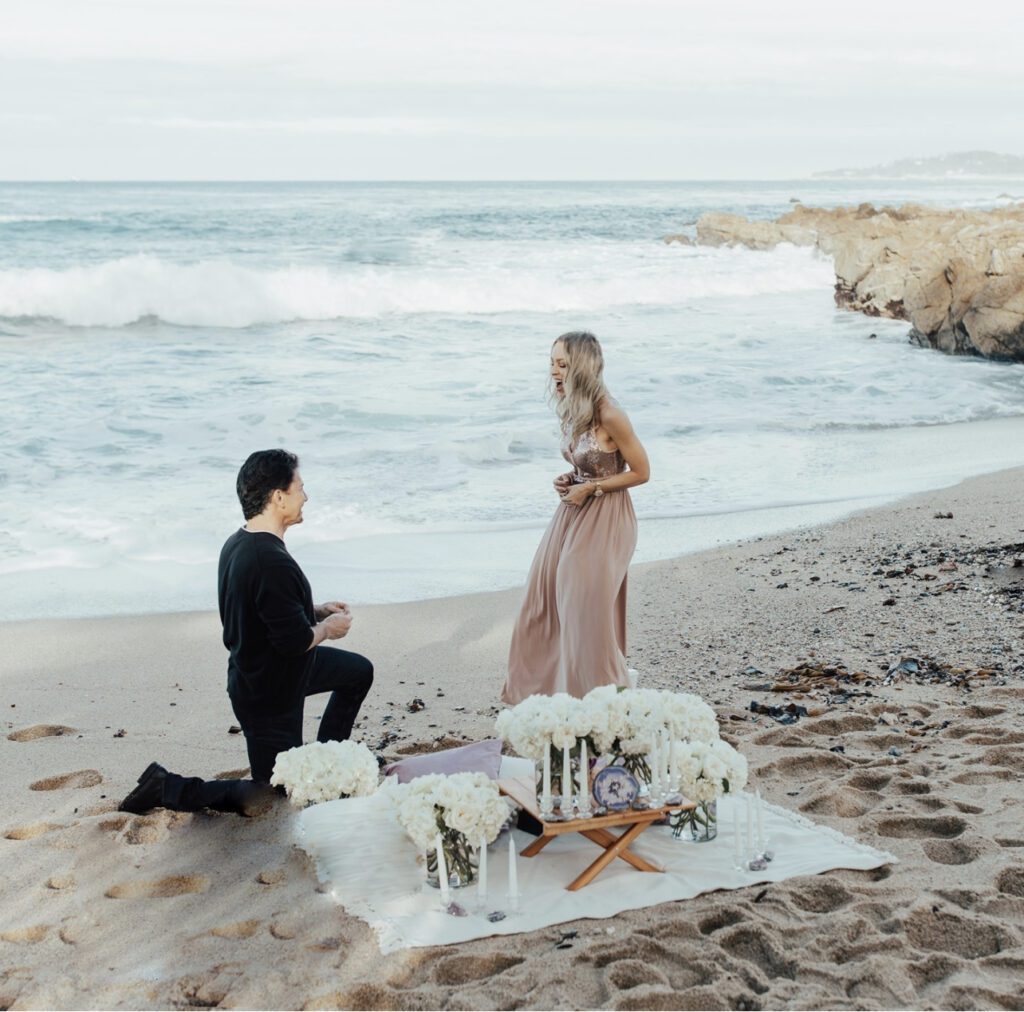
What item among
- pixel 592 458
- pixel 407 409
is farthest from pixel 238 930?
pixel 407 409

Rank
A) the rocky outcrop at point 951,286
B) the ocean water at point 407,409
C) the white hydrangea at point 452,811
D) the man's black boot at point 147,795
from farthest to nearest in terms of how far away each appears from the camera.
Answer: the rocky outcrop at point 951,286
the ocean water at point 407,409
the man's black boot at point 147,795
the white hydrangea at point 452,811

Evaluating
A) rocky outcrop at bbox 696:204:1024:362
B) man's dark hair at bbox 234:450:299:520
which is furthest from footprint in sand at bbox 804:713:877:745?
rocky outcrop at bbox 696:204:1024:362

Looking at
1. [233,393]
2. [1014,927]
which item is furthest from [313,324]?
[1014,927]

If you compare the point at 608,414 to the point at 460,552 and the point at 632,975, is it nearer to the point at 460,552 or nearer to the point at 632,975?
the point at 632,975

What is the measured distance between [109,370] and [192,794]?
49.1 feet

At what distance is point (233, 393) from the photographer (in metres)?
16.7

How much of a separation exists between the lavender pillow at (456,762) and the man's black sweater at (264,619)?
1.82ft

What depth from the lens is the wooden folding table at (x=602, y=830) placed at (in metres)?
4.00

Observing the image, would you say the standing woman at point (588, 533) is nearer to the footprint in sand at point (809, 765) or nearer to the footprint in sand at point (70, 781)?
the footprint in sand at point (809, 765)

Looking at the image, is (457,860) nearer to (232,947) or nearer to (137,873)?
(232,947)

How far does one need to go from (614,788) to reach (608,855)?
25 centimetres

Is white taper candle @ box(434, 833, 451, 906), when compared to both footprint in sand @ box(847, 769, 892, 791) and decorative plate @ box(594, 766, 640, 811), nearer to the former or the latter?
decorative plate @ box(594, 766, 640, 811)

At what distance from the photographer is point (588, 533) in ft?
18.5

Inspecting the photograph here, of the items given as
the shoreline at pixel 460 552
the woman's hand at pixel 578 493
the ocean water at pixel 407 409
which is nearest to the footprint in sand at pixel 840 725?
the woman's hand at pixel 578 493
